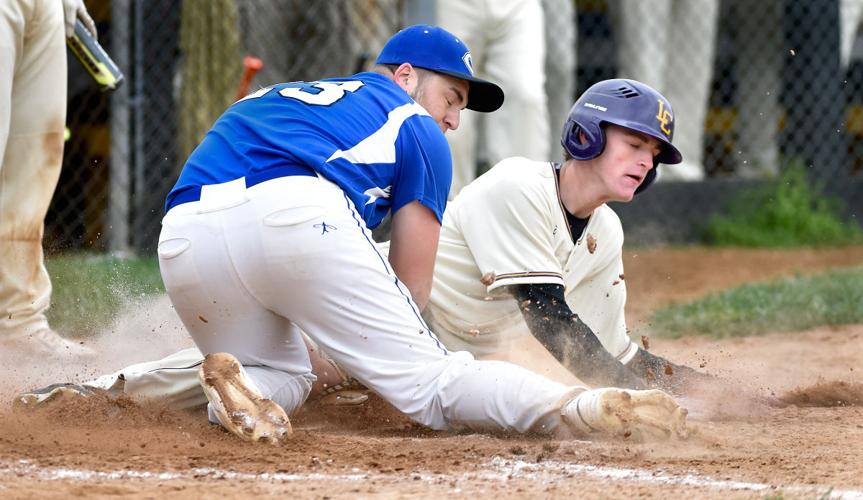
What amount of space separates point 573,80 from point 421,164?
5.55 m

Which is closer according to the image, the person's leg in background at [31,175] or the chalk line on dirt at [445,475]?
the chalk line on dirt at [445,475]

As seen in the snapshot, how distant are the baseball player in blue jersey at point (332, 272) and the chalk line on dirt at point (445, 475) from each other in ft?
0.87

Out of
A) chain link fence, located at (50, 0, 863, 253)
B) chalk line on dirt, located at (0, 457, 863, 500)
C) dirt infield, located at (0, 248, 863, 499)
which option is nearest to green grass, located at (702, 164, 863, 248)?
chain link fence, located at (50, 0, 863, 253)

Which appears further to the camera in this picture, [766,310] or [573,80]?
[573,80]

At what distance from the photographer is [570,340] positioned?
13.6 ft

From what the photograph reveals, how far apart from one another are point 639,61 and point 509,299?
16.1 ft

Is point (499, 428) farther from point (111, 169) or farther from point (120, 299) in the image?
point (111, 169)

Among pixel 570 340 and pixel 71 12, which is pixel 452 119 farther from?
pixel 71 12

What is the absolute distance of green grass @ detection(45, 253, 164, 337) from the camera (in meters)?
5.05

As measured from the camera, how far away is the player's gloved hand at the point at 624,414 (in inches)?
140

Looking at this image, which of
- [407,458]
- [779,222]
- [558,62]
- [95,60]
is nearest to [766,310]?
[558,62]

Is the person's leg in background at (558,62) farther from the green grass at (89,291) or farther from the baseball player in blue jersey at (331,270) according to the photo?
the baseball player in blue jersey at (331,270)

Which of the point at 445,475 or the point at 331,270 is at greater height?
the point at 331,270

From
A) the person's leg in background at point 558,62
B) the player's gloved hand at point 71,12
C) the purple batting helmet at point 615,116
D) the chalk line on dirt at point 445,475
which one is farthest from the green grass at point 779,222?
the chalk line on dirt at point 445,475
